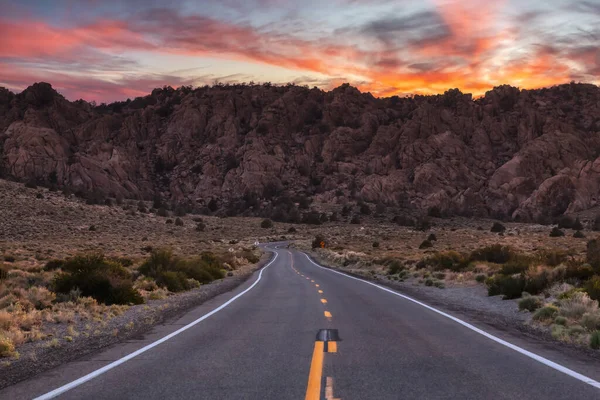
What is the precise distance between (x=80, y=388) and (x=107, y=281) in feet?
39.1

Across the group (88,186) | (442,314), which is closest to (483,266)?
(442,314)

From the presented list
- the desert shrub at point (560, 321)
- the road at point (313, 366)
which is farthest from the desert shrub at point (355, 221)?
the desert shrub at point (560, 321)

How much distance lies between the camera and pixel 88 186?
13725cm

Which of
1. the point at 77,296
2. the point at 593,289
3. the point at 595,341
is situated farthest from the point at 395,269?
the point at 595,341

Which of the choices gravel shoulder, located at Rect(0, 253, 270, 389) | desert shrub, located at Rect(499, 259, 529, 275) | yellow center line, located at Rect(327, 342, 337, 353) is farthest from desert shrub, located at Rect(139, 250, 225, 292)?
yellow center line, located at Rect(327, 342, 337, 353)

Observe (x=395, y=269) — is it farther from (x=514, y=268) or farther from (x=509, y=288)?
(x=509, y=288)

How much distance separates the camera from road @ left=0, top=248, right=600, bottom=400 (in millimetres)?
6973

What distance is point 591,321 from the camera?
1192 centimetres

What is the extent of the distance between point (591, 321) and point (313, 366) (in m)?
7.12

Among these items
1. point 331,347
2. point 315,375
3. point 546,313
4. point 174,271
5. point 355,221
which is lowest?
point 355,221

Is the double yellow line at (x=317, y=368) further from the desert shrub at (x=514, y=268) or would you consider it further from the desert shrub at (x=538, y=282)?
the desert shrub at (x=514, y=268)

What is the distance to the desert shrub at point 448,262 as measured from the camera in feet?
105

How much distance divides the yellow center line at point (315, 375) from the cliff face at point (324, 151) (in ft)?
425

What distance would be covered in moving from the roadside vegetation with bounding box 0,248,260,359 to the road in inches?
92.7
